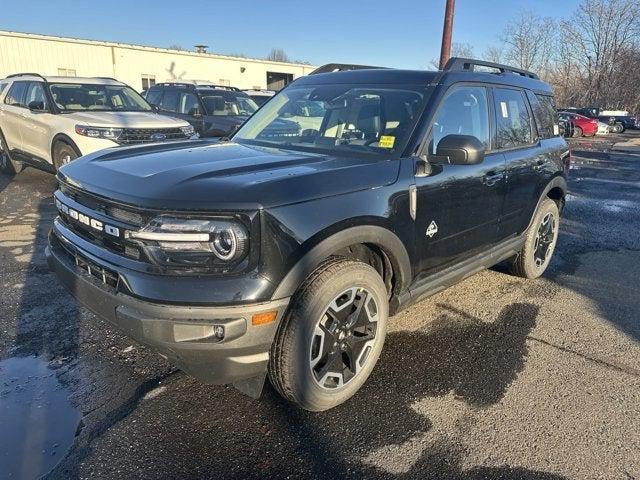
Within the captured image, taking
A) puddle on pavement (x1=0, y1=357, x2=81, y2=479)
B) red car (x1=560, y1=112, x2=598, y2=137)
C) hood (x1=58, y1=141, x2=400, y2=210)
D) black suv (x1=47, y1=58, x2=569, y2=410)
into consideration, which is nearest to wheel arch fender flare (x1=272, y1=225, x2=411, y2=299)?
black suv (x1=47, y1=58, x2=569, y2=410)

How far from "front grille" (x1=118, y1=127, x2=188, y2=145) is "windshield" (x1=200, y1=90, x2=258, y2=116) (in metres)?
3.15

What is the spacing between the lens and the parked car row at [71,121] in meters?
7.66

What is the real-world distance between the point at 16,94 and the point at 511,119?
9.17m

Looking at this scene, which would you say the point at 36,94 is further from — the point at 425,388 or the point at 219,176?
the point at 425,388

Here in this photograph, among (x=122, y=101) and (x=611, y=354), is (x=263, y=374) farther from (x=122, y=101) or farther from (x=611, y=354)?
(x=122, y=101)

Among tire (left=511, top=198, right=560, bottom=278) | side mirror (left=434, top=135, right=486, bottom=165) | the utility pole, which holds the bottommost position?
tire (left=511, top=198, right=560, bottom=278)

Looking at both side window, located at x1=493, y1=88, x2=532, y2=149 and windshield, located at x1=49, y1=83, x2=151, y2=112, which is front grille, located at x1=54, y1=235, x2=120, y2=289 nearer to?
side window, located at x1=493, y1=88, x2=532, y2=149

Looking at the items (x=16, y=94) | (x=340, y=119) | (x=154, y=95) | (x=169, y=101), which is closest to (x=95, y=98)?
(x=16, y=94)

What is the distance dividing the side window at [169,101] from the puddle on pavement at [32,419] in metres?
9.35

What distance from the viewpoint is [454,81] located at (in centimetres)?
351

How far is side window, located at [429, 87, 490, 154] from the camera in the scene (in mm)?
3355

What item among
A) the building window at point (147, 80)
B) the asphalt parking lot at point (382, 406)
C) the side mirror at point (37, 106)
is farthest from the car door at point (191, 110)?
the building window at point (147, 80)

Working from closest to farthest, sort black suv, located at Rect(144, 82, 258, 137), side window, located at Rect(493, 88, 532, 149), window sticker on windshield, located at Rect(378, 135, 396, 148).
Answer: window sticker on windshield, located at Rect(378, 135, 396, 148), side window, located at Rect(493, 88, 532, 149), black suv, located at Rect(144, 82, 258, 137)

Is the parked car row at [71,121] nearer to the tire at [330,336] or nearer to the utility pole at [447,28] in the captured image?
the tire at [330,336]
